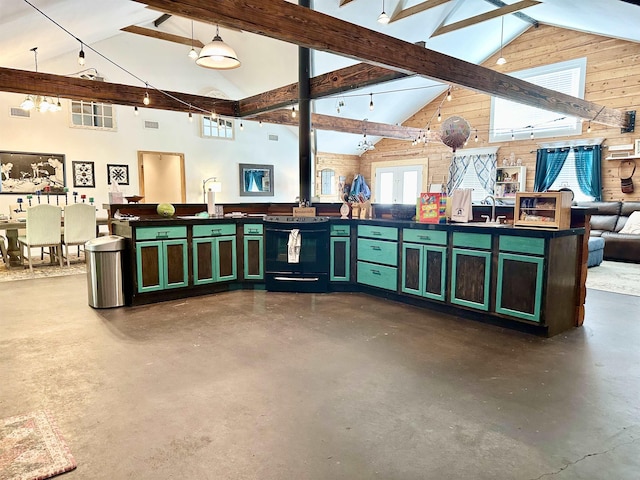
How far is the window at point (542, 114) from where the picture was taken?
8.86 m

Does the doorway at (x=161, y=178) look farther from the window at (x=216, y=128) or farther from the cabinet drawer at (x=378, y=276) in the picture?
the cabinet drawer at (x=378, y=276)

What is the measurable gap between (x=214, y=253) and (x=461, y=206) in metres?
2.98

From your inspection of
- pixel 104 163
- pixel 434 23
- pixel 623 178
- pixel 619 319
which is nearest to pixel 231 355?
pixel 619 319

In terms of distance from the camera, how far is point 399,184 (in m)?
12.2

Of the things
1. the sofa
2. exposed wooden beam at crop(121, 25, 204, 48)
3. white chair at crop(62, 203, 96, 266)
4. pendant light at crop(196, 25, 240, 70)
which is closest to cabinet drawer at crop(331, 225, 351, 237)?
pendant light at crop(196, 25, 240, 70)

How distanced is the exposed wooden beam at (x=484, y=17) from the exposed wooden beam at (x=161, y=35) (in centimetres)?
553

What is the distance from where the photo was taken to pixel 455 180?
35.9 ft

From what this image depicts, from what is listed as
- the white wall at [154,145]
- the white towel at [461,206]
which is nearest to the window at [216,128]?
the white wall at [154,145]

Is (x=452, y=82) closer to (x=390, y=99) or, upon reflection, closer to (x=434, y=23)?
(x=434, y=23)

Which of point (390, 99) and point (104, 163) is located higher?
point (390, 99)

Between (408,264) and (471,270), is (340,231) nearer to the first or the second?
(408,264)

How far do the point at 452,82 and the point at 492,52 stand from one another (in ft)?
21.0

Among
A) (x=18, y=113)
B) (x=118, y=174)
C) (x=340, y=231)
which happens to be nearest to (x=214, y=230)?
(x=340, y=231)

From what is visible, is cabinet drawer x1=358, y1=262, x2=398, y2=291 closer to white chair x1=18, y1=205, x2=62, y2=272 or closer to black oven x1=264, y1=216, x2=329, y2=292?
black oven x1=264, y1=216, x2=329, y2=292
